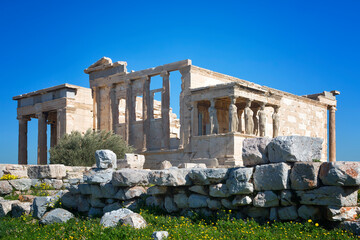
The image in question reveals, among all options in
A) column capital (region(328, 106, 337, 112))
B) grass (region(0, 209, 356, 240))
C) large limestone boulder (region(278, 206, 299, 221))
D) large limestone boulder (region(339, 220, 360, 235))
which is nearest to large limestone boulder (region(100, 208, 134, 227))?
grass (region(0, 209, 356, 240))

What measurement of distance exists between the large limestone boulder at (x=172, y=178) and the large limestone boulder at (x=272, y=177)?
1.57 meters

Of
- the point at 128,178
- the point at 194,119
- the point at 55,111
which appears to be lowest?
the point at 128,178

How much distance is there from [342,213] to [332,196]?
0.29m

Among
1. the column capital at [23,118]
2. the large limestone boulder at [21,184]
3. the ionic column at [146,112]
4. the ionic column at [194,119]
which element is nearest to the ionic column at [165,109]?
the ionic column at [146,112]

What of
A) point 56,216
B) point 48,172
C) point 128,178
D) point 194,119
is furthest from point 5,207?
point 194,119

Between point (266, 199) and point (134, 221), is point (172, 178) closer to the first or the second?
point (134, 221)

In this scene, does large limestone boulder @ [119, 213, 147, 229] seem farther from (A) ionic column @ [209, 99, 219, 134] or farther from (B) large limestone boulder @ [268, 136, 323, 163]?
(A) ionic column @ [209, 99, 219, 134]

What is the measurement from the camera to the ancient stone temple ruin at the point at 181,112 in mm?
21766

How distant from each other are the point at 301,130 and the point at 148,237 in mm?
23325

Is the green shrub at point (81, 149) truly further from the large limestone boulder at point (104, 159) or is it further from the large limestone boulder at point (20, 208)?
the large limestone boulder at point (104, 159)

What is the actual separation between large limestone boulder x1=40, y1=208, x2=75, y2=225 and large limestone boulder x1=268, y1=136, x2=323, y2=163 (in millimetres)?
4791

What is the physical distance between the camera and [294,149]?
7.55m

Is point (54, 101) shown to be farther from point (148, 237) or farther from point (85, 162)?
point (148, 237)

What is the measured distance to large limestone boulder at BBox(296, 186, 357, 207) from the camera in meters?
6.93
